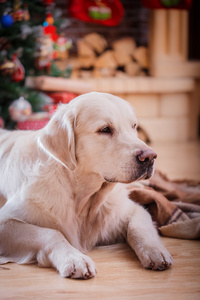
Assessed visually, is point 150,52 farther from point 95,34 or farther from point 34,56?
point 34,56

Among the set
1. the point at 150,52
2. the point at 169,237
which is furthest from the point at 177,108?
the point at 169,237

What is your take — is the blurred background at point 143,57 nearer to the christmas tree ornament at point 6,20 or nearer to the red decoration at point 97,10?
the red decoration at point 97,10

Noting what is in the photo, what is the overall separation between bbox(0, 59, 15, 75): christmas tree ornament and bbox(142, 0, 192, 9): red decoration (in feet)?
6.61

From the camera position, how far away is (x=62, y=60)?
534cm

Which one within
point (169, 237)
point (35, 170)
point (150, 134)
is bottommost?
point (150, 134)

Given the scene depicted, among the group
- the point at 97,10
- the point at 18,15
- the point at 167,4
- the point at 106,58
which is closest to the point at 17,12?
the point at 18,15

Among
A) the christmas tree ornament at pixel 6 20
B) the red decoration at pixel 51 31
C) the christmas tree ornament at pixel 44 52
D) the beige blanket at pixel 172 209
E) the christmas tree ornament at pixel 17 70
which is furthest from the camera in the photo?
the red decoration at pixel 51 31

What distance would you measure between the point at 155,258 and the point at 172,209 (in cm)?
59

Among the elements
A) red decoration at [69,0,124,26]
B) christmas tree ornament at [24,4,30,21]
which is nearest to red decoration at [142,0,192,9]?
red decoration at [69,0,124,26]

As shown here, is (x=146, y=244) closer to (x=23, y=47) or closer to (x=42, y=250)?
(x=42, y=250)

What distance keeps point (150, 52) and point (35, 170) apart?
4108mm

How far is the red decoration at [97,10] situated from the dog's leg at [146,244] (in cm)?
327

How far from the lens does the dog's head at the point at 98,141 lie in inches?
60.8

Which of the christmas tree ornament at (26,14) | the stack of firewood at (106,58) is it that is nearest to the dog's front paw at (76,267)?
the christmas tree ornament at (26,14)
